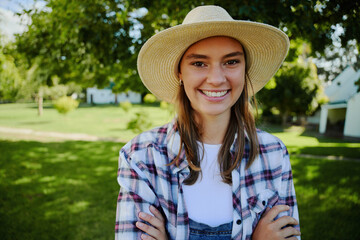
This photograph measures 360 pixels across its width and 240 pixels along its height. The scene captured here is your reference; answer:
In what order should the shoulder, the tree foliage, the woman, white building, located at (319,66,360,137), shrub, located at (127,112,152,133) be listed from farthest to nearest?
white building, located at (319,66,360,137), shrub, located at (127,112,152,133), the tree foliage, the shoulder, the woman

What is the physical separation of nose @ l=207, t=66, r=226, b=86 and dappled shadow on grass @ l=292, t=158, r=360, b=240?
3.11 meters

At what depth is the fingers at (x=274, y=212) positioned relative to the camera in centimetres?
154

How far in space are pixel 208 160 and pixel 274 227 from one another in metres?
0.58

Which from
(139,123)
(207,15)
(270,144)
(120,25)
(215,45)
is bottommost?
(139,123)

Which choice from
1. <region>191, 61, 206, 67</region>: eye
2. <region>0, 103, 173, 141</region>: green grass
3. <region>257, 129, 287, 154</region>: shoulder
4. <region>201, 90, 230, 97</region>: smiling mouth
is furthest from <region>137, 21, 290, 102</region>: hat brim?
<region>0, 103, 173, 141</region>: green grass

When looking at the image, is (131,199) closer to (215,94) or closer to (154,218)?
(154,218)

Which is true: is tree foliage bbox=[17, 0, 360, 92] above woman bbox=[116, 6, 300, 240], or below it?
above

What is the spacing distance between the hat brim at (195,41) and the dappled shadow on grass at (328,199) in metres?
2.87

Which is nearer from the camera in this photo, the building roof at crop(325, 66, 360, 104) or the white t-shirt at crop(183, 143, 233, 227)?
the white t-shirt at crop(183, 143, 233, 227)

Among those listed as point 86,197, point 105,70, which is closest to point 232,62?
point 105,70

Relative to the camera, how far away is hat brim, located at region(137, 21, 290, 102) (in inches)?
59.1

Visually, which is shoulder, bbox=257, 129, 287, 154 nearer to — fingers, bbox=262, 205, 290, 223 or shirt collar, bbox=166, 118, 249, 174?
shirt collar, bbox=166, 118, 249, 174

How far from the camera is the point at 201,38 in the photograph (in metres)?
1.56

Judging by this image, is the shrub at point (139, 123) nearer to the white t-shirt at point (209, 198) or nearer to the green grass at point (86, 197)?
the green grass at point (86, 197)
